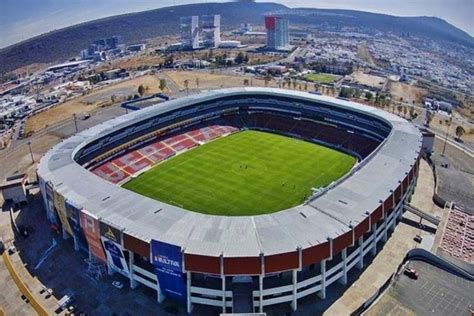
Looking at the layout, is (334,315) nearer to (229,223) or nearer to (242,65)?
(229,223)

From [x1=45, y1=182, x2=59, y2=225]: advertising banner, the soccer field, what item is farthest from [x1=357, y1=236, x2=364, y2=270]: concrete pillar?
[x1=45, y1=182, x2=59, y2=225]: advertising banner

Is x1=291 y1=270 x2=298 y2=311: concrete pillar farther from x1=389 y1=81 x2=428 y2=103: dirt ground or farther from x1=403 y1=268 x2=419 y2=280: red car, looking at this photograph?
x1=389 y1=81 x2=428 y2=103: dirt ground

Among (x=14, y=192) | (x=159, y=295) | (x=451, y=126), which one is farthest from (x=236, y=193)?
(x=451, y=126)

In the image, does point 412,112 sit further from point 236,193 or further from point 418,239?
point 236,193

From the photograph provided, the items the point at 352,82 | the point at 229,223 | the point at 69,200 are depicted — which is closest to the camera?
the point at 229,223

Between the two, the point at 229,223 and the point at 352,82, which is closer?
the point at 229,223

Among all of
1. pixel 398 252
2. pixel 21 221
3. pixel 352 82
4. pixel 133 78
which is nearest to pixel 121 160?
pixel 21 221
